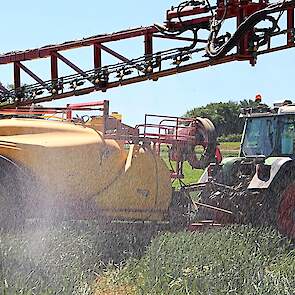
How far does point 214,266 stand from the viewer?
17.0 ft

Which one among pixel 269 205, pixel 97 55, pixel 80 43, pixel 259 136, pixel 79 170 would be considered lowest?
pixel 269 205

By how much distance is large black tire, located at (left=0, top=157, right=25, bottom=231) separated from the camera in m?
6.46

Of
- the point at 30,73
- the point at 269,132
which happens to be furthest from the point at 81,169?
the point at 30,73

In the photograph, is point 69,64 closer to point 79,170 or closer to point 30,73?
point 30,73

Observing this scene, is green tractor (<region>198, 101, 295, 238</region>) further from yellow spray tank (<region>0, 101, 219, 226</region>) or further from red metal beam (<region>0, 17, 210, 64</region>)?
red metal beam (<region>0, 17, 210, 64</region>)

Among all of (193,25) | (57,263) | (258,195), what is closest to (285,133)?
(258,195)

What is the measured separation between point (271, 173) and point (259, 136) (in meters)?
0.86

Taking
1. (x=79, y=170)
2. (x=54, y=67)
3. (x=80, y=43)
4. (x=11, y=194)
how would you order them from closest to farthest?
(x=11, y=194) < (x=79, y=170) < (x=80, y=43) < (x=54, y=67)

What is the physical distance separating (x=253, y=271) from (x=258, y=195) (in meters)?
2.24

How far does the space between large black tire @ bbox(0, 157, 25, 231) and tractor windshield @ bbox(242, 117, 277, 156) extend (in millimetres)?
2821

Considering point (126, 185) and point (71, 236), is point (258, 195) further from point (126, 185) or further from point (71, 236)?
point (71, 236)

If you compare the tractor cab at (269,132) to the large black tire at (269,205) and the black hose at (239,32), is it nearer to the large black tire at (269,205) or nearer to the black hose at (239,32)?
the large black tire at (269,205)

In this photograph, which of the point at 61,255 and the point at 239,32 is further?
the point at 239,32

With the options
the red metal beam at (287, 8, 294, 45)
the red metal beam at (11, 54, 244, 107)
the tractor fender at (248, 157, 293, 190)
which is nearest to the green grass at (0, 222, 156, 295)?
the tractor fender at (248, 157, 293, 190)
